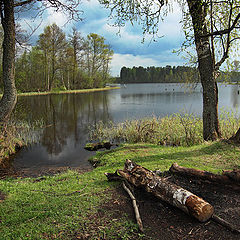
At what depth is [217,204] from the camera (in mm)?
3105

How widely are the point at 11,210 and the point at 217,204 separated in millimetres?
3185

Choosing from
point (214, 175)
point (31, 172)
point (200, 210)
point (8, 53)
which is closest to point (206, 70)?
point (214, 175)

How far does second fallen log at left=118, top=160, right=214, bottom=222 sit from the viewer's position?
2.72 metres

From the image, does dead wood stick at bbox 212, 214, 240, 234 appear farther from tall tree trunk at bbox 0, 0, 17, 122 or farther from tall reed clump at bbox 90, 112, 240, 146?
tall tree trunk at bbox 0, 0, 17, 122

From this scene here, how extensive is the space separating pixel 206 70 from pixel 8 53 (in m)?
6.67

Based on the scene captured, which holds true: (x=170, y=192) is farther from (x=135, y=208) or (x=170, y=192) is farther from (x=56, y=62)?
(x=56, y=62)

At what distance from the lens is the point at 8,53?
6.77 m

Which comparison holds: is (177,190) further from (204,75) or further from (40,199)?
(204,75)

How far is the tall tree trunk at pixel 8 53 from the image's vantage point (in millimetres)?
6711

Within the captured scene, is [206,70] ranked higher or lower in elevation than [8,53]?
lower

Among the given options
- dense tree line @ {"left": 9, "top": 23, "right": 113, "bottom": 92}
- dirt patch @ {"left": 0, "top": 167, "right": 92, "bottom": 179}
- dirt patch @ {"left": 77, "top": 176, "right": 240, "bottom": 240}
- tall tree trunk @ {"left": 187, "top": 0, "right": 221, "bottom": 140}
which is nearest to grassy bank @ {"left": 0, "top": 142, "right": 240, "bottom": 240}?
dirt patch @ {"left": 77, "top": 176, "right": 240, "bottom": 240}

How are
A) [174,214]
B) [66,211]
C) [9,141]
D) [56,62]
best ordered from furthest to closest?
1. [56,62]
2. [9,141]
3. [66,211]
4. [174,214]

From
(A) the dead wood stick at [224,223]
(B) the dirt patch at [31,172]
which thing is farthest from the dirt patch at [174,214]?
(B) the dirt patch at [31,172]

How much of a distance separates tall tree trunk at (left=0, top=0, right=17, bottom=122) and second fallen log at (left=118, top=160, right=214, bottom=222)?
525 centimetres
